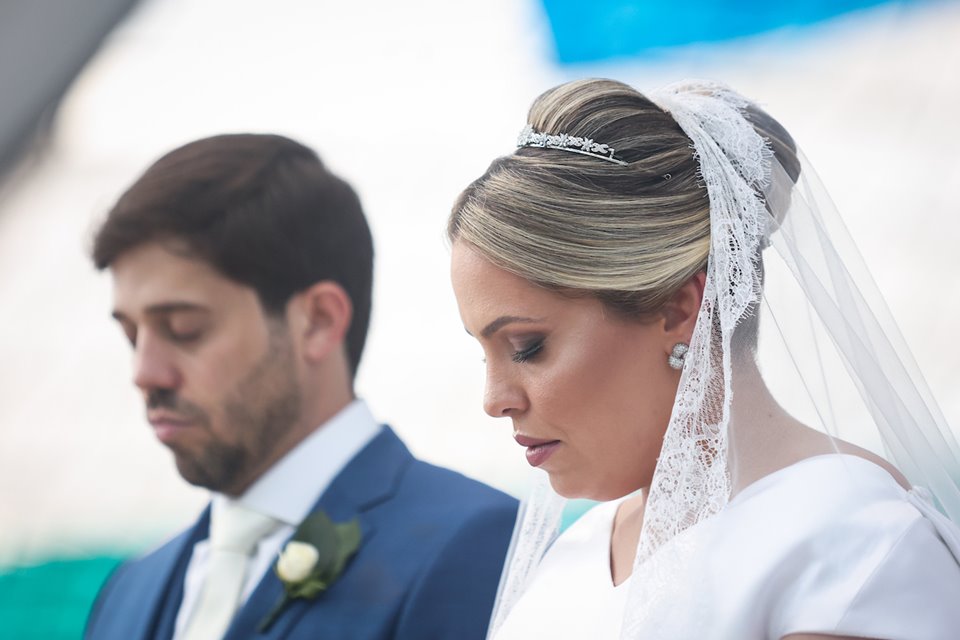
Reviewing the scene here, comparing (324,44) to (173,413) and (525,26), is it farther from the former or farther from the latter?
(173,413)

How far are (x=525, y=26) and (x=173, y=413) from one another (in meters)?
1.12

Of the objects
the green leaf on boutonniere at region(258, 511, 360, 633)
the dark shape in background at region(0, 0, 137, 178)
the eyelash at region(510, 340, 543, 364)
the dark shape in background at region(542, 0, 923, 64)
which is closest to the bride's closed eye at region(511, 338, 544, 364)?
the eyelash at region(510, 340, 543, 364)

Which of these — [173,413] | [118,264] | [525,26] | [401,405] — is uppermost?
[525,26]

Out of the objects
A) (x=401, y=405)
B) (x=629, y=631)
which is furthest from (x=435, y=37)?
(x=629, y=631)

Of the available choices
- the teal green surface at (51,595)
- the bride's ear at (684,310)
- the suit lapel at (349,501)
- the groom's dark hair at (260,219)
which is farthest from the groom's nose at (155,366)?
the bride's ear at (684,310)

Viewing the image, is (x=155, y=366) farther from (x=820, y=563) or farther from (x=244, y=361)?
(x=820, y=563)

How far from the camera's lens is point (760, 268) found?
3.94 feet

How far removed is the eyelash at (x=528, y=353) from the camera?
1226 millimetres

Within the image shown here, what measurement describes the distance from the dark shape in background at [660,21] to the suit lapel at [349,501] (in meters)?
0.95

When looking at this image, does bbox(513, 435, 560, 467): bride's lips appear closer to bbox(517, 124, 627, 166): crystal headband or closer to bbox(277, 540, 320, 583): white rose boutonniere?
bbox(517, 124, 627, 166): crystal headband

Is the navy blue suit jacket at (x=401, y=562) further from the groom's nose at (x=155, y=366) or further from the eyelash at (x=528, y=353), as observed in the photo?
the eyelash at (x=528, y=353)

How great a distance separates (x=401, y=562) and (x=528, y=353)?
64 centimetres

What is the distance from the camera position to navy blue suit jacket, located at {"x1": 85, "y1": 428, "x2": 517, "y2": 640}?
1678mm

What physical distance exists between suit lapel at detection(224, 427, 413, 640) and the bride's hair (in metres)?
0.74
